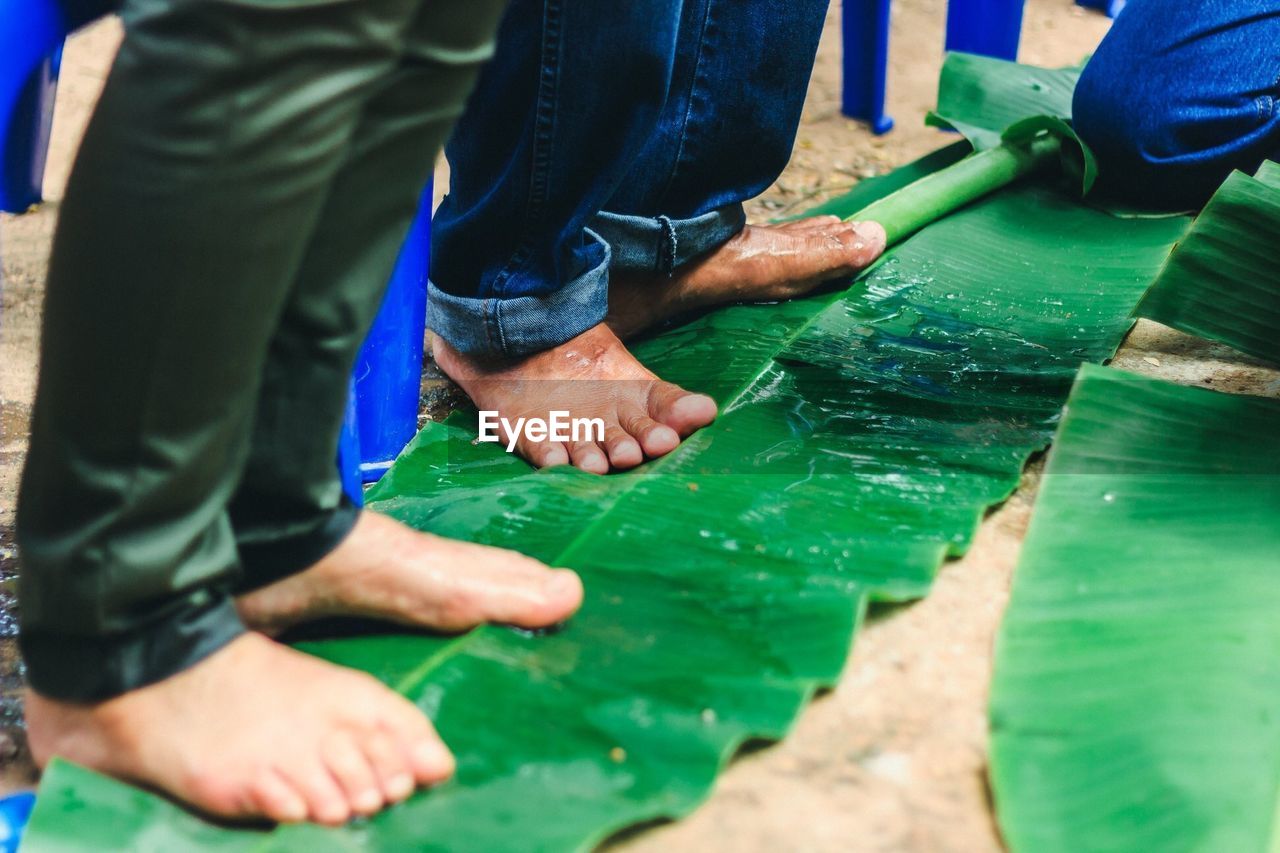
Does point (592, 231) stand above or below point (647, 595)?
above

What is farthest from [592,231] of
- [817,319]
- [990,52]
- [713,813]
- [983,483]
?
[990,52]

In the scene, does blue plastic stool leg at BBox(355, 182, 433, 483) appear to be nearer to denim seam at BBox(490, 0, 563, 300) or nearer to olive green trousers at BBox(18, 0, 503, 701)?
denim seam at BBox(490, 0, 563, 300)

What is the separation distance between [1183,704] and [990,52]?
92.2 inches

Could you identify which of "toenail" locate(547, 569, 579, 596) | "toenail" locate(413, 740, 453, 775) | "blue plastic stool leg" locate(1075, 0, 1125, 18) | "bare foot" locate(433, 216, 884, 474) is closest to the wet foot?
"bare foot" locate(433, 216, 884, 474)

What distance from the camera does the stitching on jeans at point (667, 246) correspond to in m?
1.76

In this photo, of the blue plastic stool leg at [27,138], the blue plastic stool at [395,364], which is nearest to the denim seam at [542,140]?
the blue plastic stool at [395,364]

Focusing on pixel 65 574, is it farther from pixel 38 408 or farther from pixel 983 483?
pixel 983 483

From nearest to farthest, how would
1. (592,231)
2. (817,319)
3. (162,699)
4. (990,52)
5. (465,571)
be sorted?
1. (162,699)
2. (465,571)
3. (592,231)
4. (817,319)
5. (990,52)

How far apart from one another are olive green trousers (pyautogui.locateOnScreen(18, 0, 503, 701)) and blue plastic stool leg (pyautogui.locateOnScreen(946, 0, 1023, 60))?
7.90 ft

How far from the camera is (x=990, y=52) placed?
296 centimetres

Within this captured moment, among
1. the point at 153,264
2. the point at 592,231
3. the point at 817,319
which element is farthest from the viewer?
the point at 817,319

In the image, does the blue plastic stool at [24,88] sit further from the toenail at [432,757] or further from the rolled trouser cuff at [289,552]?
the toenail at [432,757]

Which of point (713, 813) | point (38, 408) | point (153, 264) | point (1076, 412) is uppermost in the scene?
point (153, 264)

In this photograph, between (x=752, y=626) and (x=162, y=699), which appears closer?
(x=162, y=699)
